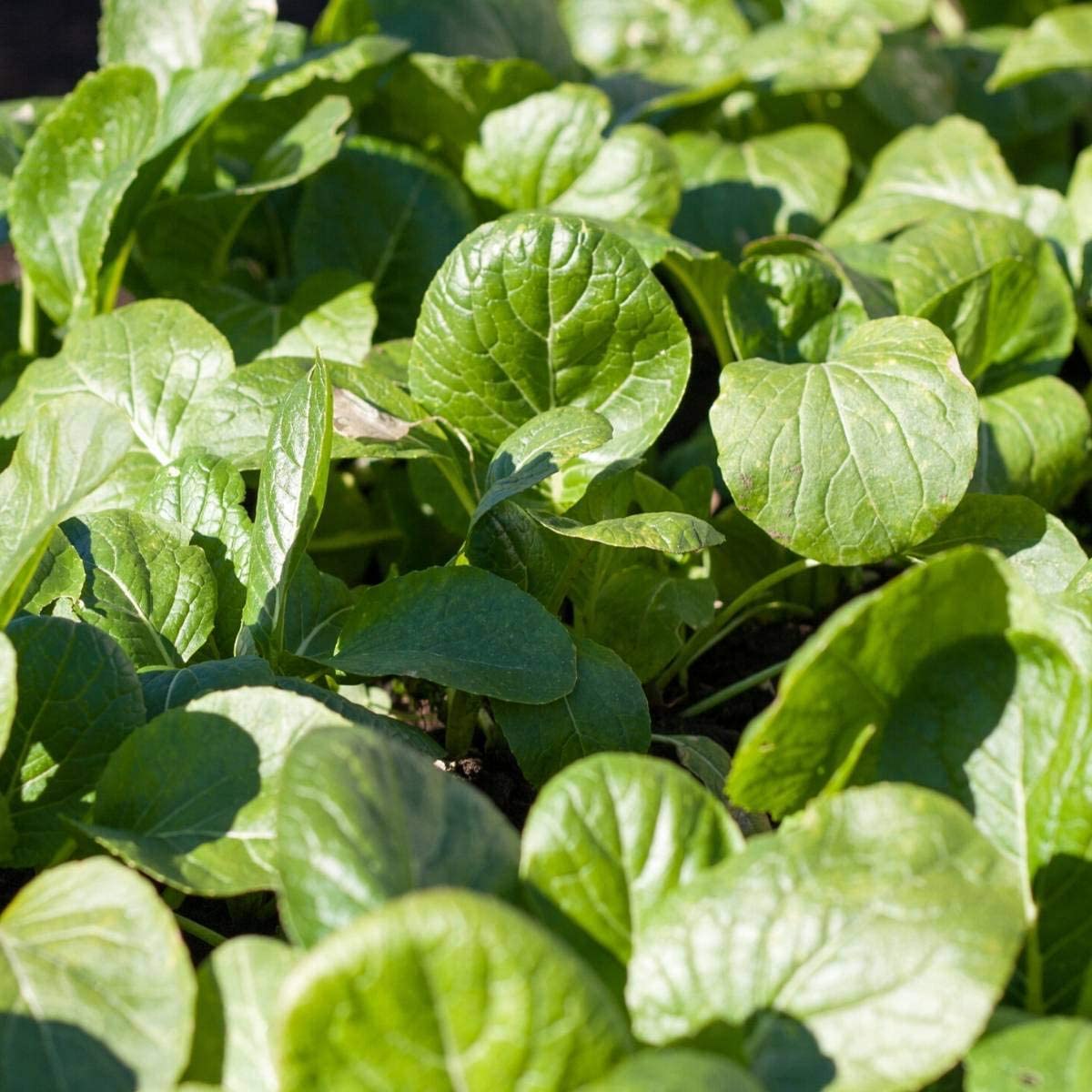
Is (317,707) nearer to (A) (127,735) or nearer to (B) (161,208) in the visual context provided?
(A) (127,735)

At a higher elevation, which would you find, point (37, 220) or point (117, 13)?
point (117, 13)

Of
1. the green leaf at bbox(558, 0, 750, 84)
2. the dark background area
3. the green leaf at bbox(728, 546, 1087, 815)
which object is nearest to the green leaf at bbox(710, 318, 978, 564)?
the green leaf at bbox(728, 546, 1087, 815)

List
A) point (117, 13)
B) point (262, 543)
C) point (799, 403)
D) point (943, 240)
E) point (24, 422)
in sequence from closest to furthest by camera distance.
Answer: point (262, 543), point (799, 403), point (24, 422), point (943, 240), point (117, 13)

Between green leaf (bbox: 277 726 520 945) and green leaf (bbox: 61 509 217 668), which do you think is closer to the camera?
green leaf (bbox: 277 726 520 945)

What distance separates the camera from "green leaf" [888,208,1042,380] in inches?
67.1

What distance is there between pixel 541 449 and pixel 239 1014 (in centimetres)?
64

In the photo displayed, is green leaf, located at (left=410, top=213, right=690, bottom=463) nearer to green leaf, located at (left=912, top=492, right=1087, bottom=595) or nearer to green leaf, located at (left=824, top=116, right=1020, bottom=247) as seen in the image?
green leaf, located at (left=912, top=492, right=1087, bottom=595)

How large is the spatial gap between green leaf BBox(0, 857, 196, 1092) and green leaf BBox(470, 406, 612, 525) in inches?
20.7

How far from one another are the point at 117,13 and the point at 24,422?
104cm

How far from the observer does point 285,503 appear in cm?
128

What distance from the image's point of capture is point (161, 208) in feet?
6.88

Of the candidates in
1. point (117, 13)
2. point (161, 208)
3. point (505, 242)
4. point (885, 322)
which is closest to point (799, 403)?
point (885, 322)

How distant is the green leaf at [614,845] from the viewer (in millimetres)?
942

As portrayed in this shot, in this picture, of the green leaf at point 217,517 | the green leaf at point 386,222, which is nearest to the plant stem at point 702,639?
the green leaf at point 217,517
